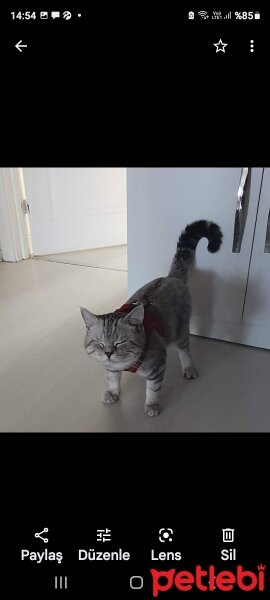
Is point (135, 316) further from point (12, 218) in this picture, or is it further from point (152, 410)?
point (12, 218)

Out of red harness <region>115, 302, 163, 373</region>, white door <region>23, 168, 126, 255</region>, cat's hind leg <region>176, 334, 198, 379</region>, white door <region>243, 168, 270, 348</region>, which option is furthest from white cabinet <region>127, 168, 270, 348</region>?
white door <region>23, 168, 126, 255</region>

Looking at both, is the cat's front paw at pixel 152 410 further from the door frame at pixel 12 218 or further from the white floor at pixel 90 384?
the door frame at pixel 12 218

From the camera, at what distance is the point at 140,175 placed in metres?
1.23

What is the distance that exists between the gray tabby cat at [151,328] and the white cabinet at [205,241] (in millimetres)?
67

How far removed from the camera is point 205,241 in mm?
1225

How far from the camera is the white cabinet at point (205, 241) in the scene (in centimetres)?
112

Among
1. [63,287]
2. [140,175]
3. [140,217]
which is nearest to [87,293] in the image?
[63,287]

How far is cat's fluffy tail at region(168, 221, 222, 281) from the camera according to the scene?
1148mm

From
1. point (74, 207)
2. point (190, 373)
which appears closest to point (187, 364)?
point (190, 373)

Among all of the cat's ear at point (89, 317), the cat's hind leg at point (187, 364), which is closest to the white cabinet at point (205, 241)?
the cat's hind leg at point (187, 364)

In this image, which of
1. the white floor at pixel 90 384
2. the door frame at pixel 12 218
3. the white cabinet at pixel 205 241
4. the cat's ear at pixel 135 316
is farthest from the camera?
the door frame at pixel 12 218

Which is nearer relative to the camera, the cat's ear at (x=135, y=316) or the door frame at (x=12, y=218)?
the cat's ear at (x=135, y=316)
